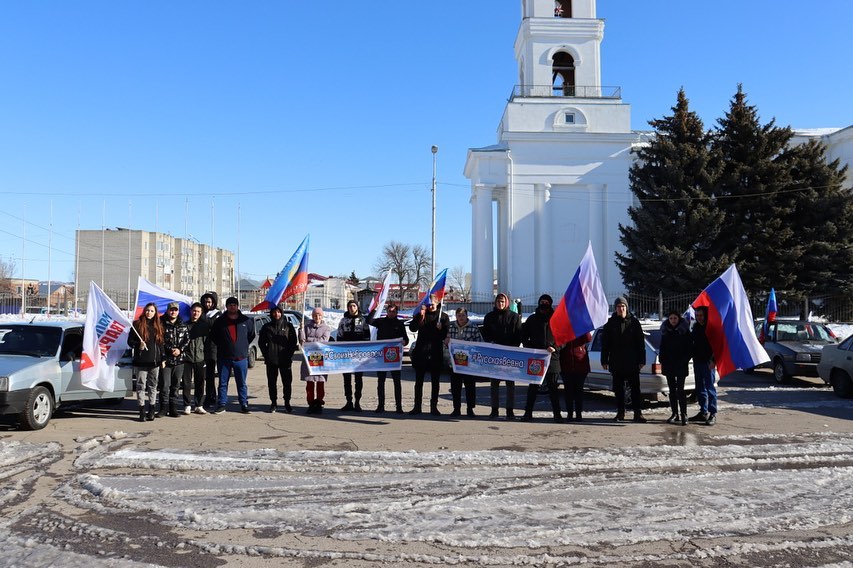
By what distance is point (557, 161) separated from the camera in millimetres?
40438

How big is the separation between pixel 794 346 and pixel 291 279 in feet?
37.9

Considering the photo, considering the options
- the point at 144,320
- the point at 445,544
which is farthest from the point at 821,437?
the point at 144,320

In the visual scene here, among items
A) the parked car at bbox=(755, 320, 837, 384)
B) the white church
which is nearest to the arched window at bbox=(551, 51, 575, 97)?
the white church

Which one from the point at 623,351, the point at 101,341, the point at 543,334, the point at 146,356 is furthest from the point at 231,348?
the point at 623,351

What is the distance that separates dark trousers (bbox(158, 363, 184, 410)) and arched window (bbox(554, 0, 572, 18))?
120ft

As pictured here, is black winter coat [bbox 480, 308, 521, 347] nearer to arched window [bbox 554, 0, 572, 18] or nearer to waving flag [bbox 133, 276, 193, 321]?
waving flag [bbox 133, 276, 193, 321]

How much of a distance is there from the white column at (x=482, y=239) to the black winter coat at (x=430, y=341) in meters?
29.2

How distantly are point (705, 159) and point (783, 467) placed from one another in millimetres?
26738

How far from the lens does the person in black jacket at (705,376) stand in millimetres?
10031

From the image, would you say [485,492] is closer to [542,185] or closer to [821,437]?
[821,437]

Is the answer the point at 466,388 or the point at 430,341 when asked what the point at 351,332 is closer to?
the point at 430,341

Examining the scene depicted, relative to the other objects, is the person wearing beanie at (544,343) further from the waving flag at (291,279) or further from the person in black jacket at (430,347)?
the waving flag at (291,279)

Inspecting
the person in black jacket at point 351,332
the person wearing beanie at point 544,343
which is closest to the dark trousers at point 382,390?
the person in black jacket at point 351,332

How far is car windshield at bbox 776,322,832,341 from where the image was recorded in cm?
1673
